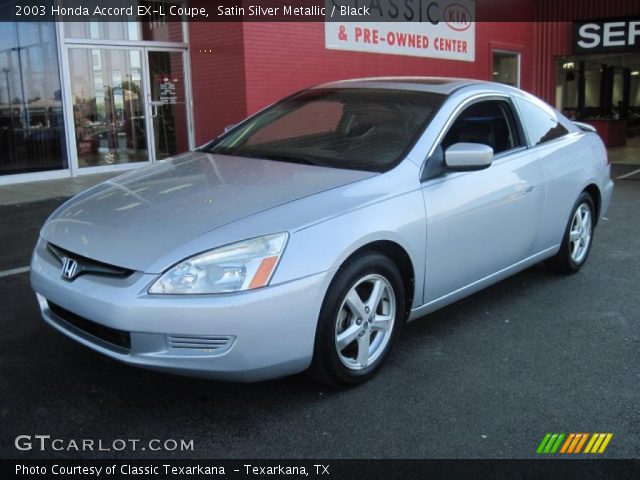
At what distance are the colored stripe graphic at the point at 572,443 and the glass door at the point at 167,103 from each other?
34.1ft

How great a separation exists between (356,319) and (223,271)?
0.78m

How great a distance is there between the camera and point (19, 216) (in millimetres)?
7703

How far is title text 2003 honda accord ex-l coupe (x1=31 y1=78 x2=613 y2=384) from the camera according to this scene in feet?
9.05

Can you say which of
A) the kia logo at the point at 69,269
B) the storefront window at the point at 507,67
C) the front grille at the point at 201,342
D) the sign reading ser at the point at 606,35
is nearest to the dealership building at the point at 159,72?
the storefront window at the point at 507,67

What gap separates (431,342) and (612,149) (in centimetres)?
1589

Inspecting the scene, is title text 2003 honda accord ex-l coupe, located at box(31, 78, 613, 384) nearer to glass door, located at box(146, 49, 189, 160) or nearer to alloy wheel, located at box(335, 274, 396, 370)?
alloy wheel, located at box(335, 274, 396, 370)

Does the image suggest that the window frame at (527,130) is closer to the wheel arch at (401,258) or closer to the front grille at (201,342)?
the wheel arch at (401,258)

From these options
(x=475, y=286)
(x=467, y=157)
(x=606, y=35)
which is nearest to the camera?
(x=467, y=157)

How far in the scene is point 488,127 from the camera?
4.32 meters

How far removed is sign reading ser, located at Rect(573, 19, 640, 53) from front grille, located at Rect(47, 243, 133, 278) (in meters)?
17.4

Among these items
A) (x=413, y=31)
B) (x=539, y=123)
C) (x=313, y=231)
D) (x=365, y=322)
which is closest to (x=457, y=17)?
(x=413, y=31)

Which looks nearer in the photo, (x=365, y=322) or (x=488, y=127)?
(x=365, y=322)

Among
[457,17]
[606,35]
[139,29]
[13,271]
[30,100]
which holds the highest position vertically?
[457,17]

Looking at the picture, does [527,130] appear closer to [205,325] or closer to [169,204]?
[169,204]
